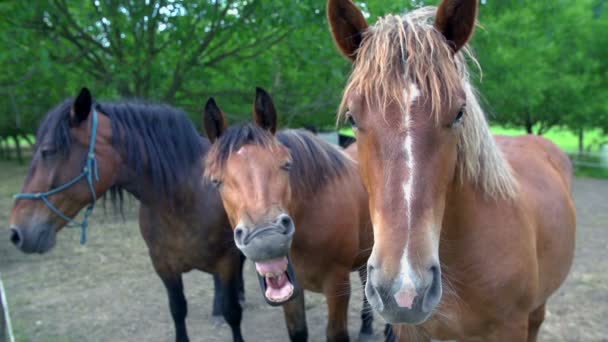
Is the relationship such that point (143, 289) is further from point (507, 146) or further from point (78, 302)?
point (507, 146)

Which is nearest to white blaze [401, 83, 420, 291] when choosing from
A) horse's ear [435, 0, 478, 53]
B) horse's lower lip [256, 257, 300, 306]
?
horse's ear [435, 0, 478, 53]

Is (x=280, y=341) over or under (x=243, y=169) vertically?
under

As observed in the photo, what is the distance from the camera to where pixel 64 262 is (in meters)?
6.31

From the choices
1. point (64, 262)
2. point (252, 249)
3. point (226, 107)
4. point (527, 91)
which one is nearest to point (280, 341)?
point (252, 249)

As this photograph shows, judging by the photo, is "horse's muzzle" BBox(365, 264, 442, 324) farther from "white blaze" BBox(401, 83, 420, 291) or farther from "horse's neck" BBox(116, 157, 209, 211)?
"horse's neck" BBox(116, 157, 209, 211)

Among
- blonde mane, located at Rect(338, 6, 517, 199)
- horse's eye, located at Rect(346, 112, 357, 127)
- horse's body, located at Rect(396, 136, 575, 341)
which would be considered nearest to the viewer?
blonde mane, located at Rect(338, 6, 517, 199)

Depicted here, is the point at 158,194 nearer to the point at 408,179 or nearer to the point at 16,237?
the point at 16,237

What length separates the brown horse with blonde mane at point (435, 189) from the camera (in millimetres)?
1324

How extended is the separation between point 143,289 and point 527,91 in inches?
326

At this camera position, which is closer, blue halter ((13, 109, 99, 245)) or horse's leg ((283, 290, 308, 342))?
blue halter ((13, 109, 99, 245))

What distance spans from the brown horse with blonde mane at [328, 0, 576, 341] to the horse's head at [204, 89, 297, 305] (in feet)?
2.40

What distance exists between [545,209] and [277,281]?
1495 millimetres

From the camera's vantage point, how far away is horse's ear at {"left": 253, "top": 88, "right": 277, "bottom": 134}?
278 centimetres

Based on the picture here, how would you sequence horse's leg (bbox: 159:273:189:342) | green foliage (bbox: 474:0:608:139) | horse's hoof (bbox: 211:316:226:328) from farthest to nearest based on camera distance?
green foliage (bbox: 474:0:608:139), horse's hoof (bbox: 211:316:226:328), horse's leg (bbox: 159:273:189:342)
